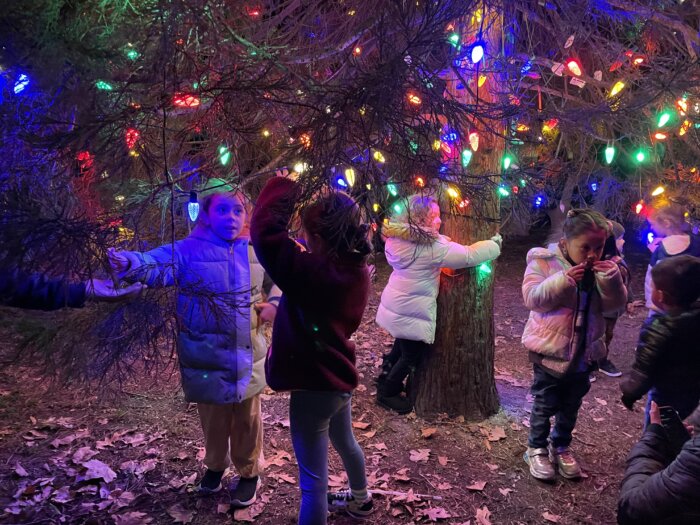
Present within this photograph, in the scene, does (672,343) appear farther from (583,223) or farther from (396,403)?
(396,403)

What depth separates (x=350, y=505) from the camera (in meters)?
3.52

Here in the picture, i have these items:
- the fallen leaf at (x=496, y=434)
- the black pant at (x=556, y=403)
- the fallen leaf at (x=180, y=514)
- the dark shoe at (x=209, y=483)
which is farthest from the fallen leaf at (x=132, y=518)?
the black pant at (x=556, y=403)

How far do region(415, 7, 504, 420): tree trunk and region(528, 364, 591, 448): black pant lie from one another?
763 millimetres

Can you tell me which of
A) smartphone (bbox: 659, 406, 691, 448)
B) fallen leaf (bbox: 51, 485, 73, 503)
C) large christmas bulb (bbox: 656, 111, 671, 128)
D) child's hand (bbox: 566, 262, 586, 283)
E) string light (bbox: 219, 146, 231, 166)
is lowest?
fallen leaf (bbox: 51, 485, 73, 503)

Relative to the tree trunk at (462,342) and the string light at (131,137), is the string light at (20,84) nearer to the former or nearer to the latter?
the string light at (131,137)

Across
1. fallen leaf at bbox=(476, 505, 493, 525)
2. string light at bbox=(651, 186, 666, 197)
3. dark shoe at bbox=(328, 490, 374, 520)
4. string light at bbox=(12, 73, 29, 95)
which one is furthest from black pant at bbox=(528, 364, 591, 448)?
string light at bbox=(651, 186, 666, 197)

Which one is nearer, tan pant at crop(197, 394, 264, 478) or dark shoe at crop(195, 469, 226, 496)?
tan pant at crop(197, 394, 264, 478)

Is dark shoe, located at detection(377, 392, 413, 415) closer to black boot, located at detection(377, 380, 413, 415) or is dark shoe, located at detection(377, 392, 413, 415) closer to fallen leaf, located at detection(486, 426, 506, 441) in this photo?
black boot, located at detection(377, 380, 413, 415)

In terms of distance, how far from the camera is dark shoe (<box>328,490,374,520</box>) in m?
3.52

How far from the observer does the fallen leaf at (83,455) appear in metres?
4.13

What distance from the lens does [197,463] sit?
418cm

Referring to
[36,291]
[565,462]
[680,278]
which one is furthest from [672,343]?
[36,291]

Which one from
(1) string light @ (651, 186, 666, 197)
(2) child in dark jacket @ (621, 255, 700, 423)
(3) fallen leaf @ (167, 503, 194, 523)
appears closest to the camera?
(2) child in dark jacket @ (621, 255, 700, 423)

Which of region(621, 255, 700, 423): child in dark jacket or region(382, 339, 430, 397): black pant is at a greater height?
region(621, 255, 700, 423): child in dark jacket
